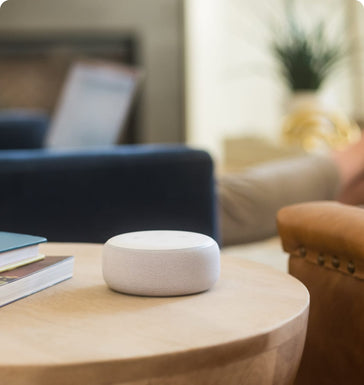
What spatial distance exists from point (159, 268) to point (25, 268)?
0.55 feet

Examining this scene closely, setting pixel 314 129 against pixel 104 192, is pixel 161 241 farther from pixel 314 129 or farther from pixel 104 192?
pixel 314 129

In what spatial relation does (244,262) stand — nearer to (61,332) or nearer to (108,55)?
(61,332)

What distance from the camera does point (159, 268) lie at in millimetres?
773

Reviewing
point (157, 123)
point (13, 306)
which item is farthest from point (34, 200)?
point (157, 123)

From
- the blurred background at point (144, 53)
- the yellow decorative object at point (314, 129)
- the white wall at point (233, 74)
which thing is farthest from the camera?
the white wall at point (233, 74)

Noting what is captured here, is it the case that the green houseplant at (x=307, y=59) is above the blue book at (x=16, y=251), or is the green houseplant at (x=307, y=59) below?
above

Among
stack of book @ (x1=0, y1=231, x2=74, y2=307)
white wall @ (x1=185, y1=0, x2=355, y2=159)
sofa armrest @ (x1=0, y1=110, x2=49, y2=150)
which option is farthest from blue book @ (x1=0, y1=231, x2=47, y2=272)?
white wall @ (x1=185, y1=0, x2=355, y2=159)

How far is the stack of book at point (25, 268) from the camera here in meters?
0.77

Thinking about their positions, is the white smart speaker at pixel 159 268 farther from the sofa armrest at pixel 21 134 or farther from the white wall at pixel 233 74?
the white wall at pixel 233 74

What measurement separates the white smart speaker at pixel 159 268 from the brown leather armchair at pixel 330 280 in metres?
0.28

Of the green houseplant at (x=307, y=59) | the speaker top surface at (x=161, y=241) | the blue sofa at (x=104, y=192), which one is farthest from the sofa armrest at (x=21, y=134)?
the green houseplant at (x=307, y=59)

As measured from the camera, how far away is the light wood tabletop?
1.94 feet

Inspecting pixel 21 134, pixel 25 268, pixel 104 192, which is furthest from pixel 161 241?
pixel 21 134

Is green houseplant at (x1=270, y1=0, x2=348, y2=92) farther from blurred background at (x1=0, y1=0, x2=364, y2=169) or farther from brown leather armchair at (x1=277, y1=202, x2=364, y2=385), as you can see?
brown leather armchair at (x1=277, y1=202, x2=364, y2=385)
